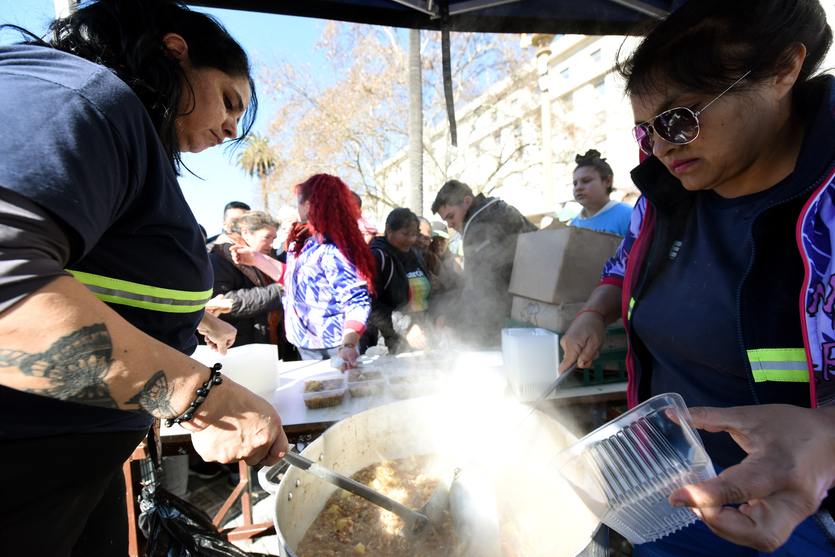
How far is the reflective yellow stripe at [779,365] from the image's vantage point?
903 millimetres

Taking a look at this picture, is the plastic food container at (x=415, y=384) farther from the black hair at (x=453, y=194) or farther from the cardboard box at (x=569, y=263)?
Result: the black hair at (x=453, y=194)

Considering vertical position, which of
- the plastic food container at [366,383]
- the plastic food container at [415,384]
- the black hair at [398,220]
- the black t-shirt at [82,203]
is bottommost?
the plastic food container at [366,383]

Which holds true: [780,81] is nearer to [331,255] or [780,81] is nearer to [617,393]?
[617,393]

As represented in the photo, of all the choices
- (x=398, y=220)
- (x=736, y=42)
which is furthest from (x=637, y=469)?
(x=398, y=220)

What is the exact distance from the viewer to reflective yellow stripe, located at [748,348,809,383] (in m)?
0.90

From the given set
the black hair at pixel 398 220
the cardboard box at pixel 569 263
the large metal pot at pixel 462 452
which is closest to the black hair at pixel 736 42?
the large metal pot at pixel 462 452

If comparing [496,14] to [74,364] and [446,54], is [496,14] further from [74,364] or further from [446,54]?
[74,364]

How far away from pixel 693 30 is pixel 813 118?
1.25ft

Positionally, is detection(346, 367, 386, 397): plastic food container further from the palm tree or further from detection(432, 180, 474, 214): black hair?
the palm tree

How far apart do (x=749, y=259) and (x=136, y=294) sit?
1594 mm

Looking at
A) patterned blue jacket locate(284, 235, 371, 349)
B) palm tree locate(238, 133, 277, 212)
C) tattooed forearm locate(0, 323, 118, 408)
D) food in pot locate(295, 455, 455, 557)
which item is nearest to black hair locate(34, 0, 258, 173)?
tattooed forearm locate(0, 323, 118, 408)

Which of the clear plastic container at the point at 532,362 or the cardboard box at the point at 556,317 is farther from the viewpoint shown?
the cardboard box at the point at 556,317

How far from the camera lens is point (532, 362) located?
6.09 feet

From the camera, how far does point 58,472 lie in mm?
873
